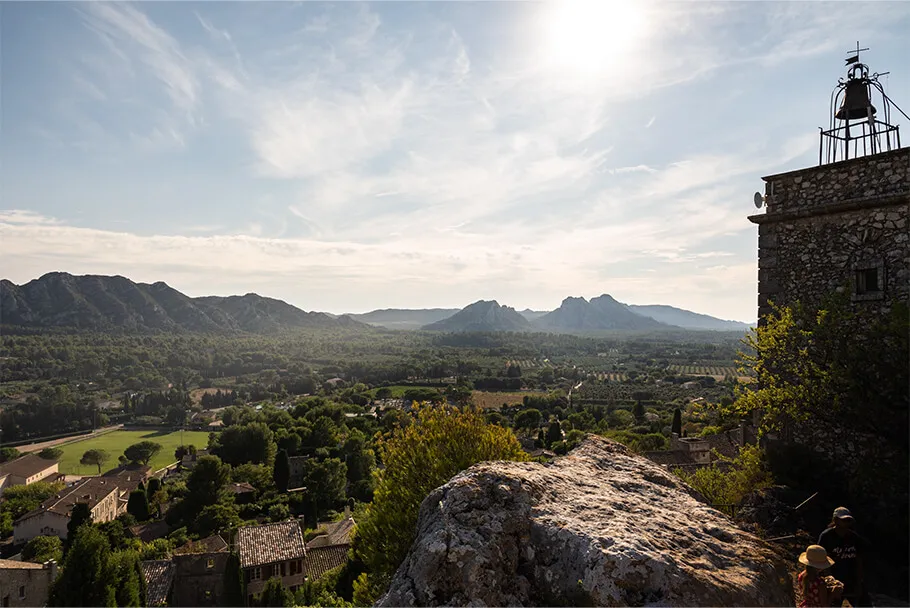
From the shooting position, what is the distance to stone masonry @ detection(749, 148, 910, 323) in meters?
7.97

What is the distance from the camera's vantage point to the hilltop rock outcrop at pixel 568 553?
13.0 ft

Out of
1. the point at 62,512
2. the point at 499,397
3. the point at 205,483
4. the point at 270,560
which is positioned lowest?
the point at 62,512

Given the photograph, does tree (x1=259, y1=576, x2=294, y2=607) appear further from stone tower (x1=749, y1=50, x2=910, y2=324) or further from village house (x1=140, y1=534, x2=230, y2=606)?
stone tower (x1=749, y1=50, x2=910, y2=324)

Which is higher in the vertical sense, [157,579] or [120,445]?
[157,579]

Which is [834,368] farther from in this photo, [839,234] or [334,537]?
[334,537]

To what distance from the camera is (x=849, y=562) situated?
4.98 meters

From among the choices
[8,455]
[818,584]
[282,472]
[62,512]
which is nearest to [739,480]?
[818,584]

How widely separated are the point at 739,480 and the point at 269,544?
2990 cm

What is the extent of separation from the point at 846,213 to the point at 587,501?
288 inches

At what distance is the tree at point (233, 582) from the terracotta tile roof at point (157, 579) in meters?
3.67

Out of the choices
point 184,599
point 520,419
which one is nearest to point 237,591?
point 184,599

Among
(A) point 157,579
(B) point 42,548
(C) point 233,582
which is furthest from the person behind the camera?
(B) point 42,548

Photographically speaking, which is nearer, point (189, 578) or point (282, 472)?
point (189, 578)

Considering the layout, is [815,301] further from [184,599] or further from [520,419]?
[520,419]
